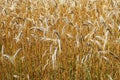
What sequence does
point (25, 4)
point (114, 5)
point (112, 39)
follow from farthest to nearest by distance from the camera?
1. point (25, 4)
2. point (114, 5)
3. point (112, 39)

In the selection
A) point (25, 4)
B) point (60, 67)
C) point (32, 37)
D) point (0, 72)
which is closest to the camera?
point (60, 67)

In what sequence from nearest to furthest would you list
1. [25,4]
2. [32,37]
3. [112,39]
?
[112,39] → [32,37] → [25,4]

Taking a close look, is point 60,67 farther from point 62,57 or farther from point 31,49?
point 31,49

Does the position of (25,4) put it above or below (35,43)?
above

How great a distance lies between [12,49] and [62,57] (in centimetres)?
42

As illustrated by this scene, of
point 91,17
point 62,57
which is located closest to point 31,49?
point 62,57

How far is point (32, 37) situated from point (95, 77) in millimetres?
689

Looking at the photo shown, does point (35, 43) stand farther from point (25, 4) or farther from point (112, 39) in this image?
point (25, 4)

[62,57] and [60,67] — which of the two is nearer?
[60,67]

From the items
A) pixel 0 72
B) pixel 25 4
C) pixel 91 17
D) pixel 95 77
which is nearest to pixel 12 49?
pixel 0 72

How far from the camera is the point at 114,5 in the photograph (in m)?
2.80

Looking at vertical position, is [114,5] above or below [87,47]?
above

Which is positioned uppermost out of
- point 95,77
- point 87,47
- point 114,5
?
point 114,5

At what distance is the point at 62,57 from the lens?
2045mm
